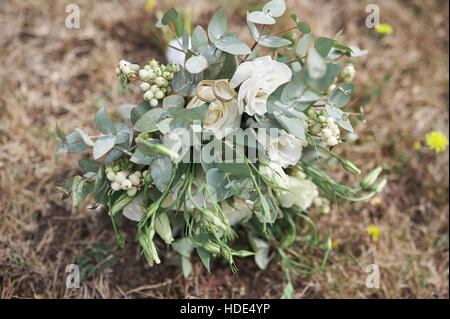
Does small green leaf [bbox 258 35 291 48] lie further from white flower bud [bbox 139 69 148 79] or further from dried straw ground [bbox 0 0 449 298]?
dried straw ground [bbox 0 0 449 298]

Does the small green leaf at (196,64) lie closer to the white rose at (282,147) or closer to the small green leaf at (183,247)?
the white rose at (282,147)

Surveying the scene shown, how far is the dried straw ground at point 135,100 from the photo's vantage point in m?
1.12

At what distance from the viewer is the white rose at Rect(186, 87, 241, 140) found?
778 mm

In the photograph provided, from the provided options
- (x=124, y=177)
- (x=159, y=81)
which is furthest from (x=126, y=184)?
(x=159, y=81)

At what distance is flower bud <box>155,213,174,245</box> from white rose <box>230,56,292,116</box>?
311mm

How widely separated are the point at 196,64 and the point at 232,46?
0.09 metres

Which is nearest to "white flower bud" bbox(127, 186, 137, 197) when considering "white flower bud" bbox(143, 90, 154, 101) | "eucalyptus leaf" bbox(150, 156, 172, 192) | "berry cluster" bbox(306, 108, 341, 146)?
"eucalyptus leaf" bbox(150, 156, 172, 192)

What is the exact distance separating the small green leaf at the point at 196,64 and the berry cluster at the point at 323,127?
0.87 feet

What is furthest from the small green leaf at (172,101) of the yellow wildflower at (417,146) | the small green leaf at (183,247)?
the yellow wildflower at (417,146)

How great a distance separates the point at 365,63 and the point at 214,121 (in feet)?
3.30

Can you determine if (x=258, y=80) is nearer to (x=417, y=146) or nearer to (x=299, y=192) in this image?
(x=299, y=192)

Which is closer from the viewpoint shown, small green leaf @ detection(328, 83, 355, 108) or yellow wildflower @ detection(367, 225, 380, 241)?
small green leaf @ detection(328, 83, 355, 108)
